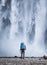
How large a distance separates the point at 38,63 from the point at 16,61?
5.07 feet

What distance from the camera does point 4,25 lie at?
27.4 meters

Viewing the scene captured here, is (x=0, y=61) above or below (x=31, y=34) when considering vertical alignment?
below

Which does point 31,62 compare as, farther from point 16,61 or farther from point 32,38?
point 32,38

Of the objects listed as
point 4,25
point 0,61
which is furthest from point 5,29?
point 0,61

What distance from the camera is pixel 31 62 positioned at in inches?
664

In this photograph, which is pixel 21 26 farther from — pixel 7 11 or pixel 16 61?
pixel 16 61

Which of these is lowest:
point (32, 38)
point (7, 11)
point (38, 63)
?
point (38, 63)

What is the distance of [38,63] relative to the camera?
16828 millimetres

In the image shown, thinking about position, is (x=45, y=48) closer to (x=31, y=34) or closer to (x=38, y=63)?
(x=31, y=34)

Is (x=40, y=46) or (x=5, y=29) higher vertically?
(x=5, y=29)

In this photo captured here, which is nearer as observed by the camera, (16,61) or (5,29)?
(16,61)

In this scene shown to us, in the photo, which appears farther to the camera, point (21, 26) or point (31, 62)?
point (21, 26)

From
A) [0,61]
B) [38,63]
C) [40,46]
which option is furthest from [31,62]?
[40,46]

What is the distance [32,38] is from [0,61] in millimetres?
11136
